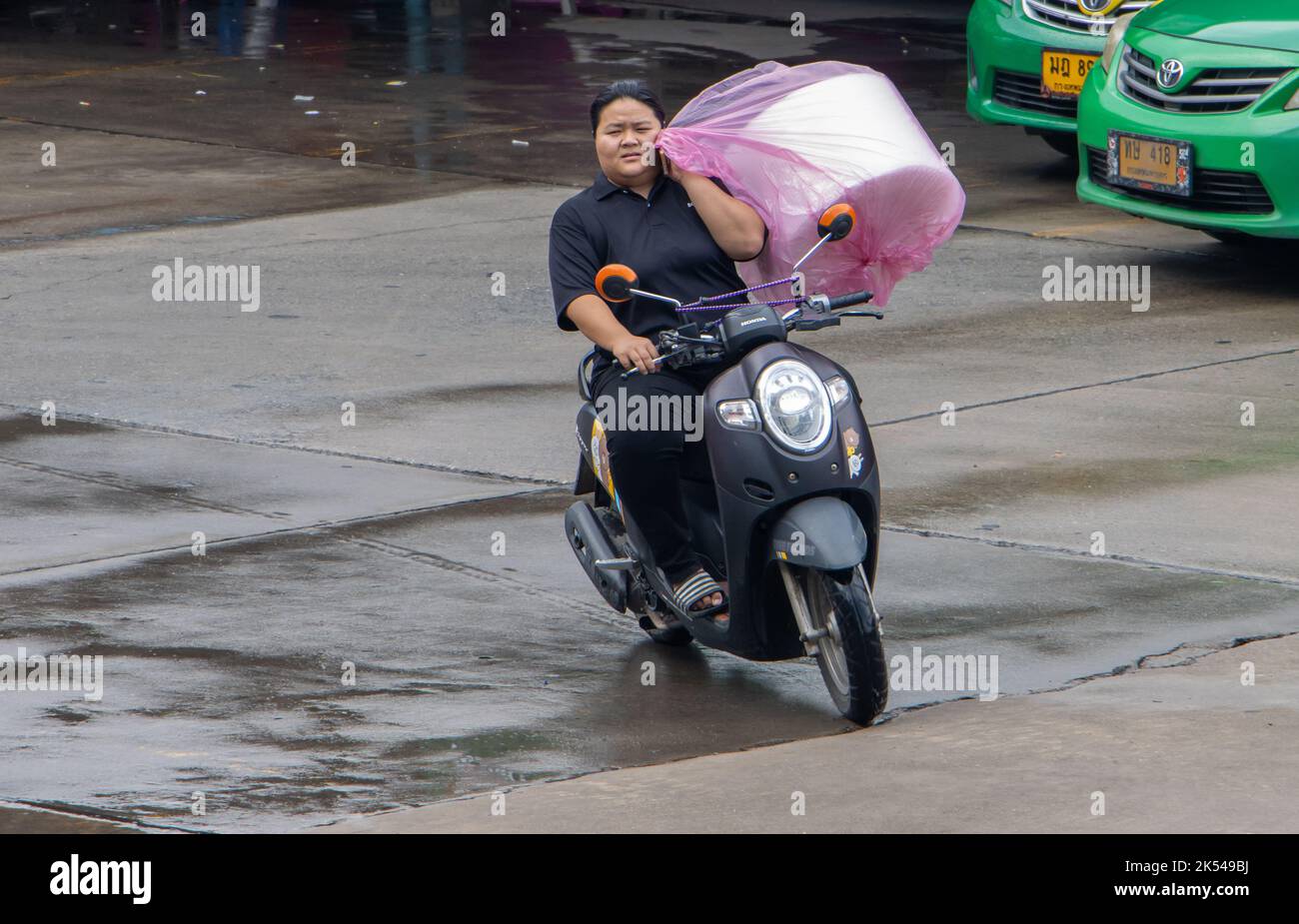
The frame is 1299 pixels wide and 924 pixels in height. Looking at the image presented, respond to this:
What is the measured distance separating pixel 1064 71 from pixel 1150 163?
2410 millimetres

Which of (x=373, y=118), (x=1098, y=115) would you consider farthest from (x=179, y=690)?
(x=373, y=118)

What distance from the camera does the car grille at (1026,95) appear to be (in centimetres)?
1312

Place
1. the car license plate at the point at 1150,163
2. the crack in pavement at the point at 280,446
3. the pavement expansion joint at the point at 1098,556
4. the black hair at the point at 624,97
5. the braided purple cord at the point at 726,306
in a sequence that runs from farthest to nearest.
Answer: the car license plate at the point at 1150,163, the crack in pavement at the point at 280,446, the pavement expansion joint at the point at 1098,556, the black hair at the point at 624,97, the braided purple cord at the point at 726,306

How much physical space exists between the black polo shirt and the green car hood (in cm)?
557

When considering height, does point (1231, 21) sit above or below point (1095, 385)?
above

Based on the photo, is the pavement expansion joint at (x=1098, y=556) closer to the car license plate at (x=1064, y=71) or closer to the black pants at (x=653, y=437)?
the black pants at (x=653, y=437)

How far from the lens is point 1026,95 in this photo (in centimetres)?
1333

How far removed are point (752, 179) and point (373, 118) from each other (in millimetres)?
10622

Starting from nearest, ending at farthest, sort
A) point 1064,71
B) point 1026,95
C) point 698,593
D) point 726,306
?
point 726,306 → point 698,593 → point 1064,71 → point 1026,95

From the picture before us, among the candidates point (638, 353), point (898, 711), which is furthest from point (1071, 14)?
point (898, 711)

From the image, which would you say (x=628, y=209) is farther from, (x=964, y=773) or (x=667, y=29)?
(x=667, y=29)

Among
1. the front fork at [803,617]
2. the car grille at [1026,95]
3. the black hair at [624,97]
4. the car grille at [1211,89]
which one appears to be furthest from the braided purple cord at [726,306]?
the car grille at [1026,95]

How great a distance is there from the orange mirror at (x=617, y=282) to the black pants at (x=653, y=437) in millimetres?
372

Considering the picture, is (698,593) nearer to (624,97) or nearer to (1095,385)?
(624,97)
